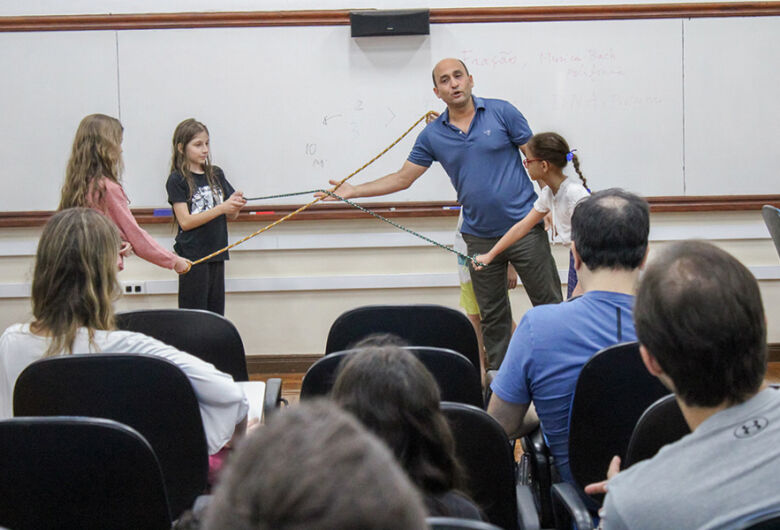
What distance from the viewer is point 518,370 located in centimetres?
193

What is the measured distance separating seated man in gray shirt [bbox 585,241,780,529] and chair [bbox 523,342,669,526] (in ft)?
1.88

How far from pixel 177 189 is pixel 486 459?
2.98 m

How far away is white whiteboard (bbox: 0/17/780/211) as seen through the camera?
182 inches

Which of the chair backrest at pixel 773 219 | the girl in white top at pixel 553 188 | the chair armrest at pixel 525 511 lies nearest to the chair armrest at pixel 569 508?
the chair armrest at pixel 525 511

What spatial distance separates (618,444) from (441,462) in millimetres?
783

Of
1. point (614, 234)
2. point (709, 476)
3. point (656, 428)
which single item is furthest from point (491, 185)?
point (709, 476)

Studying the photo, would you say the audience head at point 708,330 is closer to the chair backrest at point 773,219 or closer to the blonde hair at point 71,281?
the blonde hair at point 71,281

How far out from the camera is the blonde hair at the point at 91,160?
3.50 m

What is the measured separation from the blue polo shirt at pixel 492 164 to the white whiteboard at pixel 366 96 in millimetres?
623

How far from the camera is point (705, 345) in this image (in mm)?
1131

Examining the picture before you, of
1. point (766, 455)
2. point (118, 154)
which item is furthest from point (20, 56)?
point (766, 455)

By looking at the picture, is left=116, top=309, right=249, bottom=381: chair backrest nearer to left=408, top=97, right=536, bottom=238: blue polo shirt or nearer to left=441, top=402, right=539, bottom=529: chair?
left=441, top=402, right=539, bottom=529: chair

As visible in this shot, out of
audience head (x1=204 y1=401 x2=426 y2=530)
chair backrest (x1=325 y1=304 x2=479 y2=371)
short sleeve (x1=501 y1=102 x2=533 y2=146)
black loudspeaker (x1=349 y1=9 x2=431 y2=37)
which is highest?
black loudspeaker (x1=349 y1=9 x2=431 y2=37)

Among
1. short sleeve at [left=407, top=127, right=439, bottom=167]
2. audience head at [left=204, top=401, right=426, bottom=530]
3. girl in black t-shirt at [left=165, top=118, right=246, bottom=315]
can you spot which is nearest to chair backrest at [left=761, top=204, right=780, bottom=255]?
short sleeve at [left=407, top=127, right=439, bottom=167]
